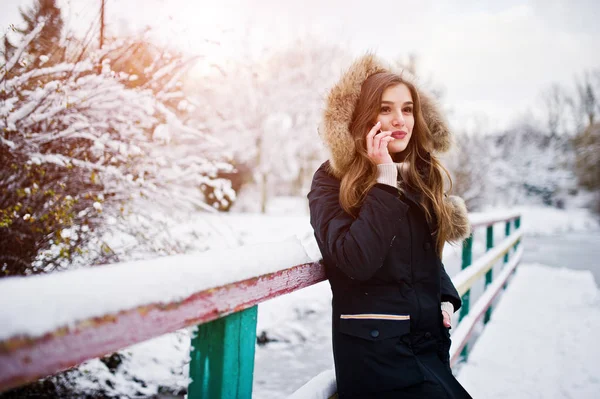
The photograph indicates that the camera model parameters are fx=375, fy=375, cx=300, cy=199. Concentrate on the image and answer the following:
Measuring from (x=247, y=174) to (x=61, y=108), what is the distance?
1550 cm

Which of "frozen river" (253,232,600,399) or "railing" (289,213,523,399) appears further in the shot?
"frozen river" (253,232,600,399)

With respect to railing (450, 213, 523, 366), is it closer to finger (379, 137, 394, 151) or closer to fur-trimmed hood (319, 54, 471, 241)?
fur-trimmed hood (319, 54, 471, 241)

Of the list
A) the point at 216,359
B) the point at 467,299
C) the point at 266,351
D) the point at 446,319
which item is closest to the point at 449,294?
the point at 446,319

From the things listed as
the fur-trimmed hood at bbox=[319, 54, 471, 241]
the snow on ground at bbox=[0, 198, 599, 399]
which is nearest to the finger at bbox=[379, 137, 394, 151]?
the fur-trimmed hood at bbox=[319, 54, 471, 241]

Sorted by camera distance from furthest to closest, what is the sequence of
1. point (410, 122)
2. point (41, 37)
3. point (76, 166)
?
point (76, 166) < point (41, 37) < point (410, 122)

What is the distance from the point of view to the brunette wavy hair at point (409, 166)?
1488mm

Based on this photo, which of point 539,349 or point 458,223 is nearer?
point 458,223

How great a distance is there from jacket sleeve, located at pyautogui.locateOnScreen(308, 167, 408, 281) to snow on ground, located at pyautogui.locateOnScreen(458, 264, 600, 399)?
2002 millimetres

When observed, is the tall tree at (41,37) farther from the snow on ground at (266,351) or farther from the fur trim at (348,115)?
the fur trim at (348,115)

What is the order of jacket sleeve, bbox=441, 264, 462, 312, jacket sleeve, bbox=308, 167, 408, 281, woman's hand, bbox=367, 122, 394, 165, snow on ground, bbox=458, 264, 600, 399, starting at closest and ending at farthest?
jacket sleeve, bbox=308, 167, 408, 281 → woman's hand, bbox=367, 122, 394, 165 → jacket sleeve, bbox=441, 264, 462, 312 → snow on ground, bbox=458, 264, 600, 399

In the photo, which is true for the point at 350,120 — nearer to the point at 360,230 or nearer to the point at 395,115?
the point at 395,115

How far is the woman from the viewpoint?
1312 mm

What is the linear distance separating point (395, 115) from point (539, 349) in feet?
9.80

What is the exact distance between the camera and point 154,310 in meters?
0.71
